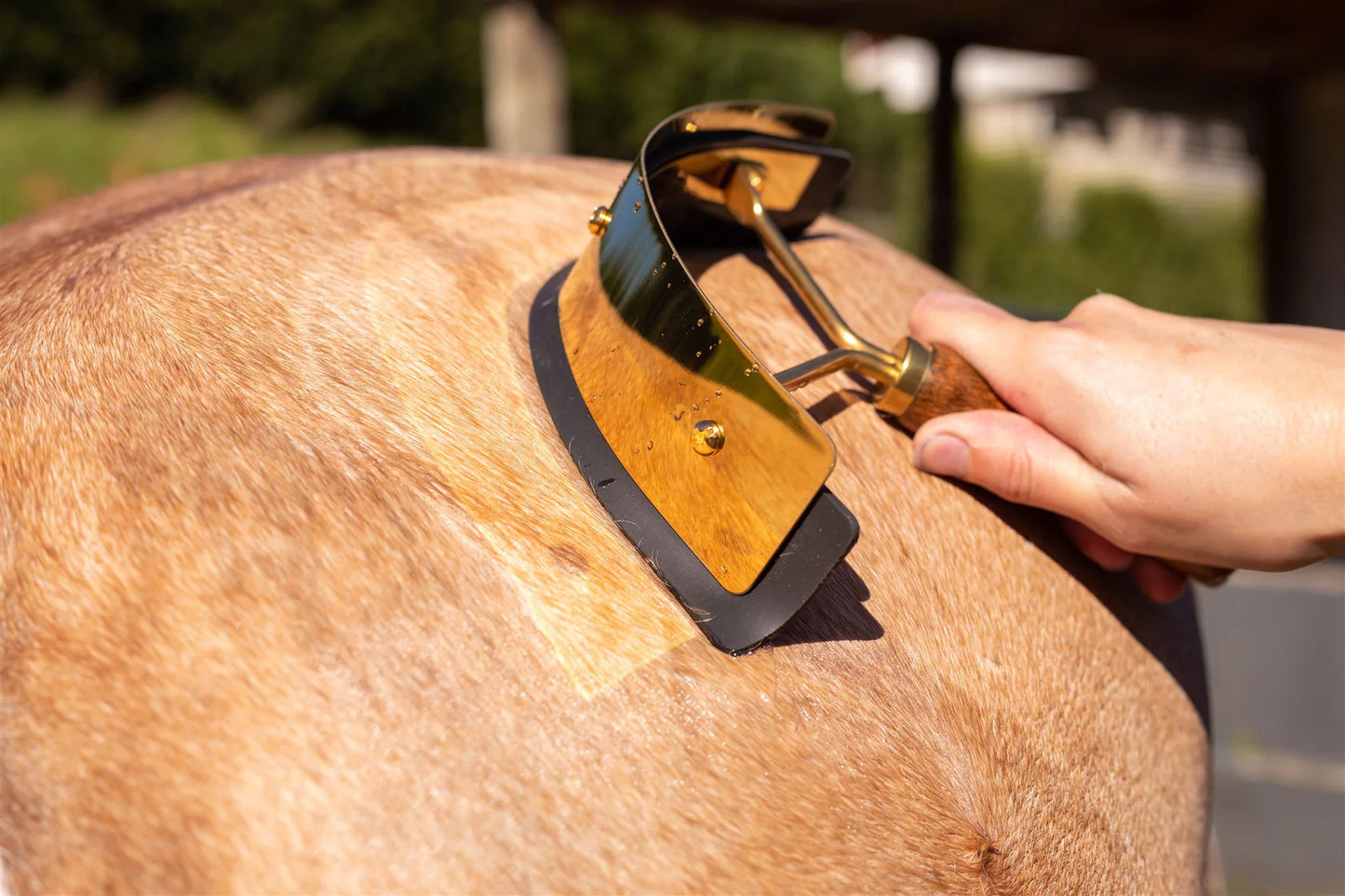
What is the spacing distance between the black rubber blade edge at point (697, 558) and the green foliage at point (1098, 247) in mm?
13108

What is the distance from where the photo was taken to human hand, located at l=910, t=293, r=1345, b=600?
0.91 metres

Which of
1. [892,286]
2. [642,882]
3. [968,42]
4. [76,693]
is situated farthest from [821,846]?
[968,42]

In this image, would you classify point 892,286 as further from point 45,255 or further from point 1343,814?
point 1343,814

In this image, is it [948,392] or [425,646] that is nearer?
[425,646]

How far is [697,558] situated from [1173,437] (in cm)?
44

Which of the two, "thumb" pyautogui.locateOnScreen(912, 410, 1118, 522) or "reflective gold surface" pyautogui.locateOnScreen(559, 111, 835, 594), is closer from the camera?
"reflective gold surface" pyautogui.locateOnScreen(559, 111, 835, 594)

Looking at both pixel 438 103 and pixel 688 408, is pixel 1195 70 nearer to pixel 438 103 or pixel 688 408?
pixel 438 103

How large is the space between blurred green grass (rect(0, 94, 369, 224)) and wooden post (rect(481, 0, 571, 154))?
239cm

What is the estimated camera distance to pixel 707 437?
71 cm

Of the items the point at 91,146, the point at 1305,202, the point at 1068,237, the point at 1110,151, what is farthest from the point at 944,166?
A: the point at 1110,151

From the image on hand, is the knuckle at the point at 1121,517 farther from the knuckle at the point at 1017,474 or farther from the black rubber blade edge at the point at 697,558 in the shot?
the black rubber blade edge at the point at 697,558

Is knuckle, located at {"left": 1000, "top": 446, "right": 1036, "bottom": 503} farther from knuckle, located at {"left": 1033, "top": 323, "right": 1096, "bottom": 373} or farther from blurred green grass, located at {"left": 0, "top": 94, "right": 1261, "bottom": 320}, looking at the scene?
blurred green grass, located at {"left": 0, "top": 94, "right": 1261, "bottom": 320}

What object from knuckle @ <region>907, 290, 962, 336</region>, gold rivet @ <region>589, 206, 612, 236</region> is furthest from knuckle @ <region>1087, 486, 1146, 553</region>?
gold rivet @ <region>589, 206, 612, 236</region>

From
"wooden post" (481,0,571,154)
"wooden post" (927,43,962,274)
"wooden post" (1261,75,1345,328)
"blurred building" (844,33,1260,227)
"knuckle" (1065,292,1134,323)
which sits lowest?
"blurred building" (844,33,1260,227)
